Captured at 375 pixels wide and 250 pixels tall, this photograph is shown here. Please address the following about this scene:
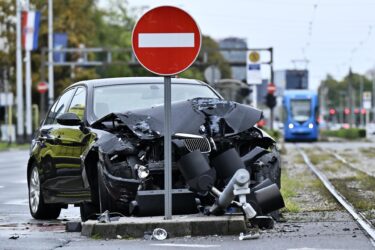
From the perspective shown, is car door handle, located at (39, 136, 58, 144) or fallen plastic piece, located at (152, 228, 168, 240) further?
car door handle, located at (39, 136, 58, 144)

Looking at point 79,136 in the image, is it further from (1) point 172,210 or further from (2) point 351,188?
(2) point 351,188

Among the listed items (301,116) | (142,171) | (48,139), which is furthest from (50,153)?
(301,116)

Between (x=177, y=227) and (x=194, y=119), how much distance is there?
1223mm

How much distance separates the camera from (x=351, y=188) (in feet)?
48.5

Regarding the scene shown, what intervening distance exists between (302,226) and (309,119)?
155 feet

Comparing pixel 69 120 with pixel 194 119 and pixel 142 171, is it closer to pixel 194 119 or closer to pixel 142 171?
pixel 142 171

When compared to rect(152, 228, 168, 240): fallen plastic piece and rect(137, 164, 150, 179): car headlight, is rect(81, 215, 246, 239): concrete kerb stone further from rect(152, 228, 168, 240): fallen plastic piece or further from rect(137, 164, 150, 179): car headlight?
rect(137, 164, 150, 179): car headlight

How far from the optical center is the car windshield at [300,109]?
5650 cm

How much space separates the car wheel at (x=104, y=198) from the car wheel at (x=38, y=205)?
6.64 ft

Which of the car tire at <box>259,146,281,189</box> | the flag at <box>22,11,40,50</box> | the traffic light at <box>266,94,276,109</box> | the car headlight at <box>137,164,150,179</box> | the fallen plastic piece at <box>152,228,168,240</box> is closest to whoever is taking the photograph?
the fallen plastic piece at <box>152,228,168,240</box>

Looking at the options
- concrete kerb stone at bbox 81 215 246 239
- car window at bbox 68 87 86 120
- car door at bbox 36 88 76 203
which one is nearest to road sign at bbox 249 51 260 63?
car door at bbox 36 88 76 203

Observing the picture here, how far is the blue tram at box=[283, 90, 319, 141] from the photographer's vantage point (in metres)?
55.9

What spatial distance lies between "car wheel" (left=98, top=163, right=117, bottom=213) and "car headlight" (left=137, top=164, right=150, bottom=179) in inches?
14.3

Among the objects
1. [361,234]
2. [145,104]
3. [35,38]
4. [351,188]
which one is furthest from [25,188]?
[35,38]
